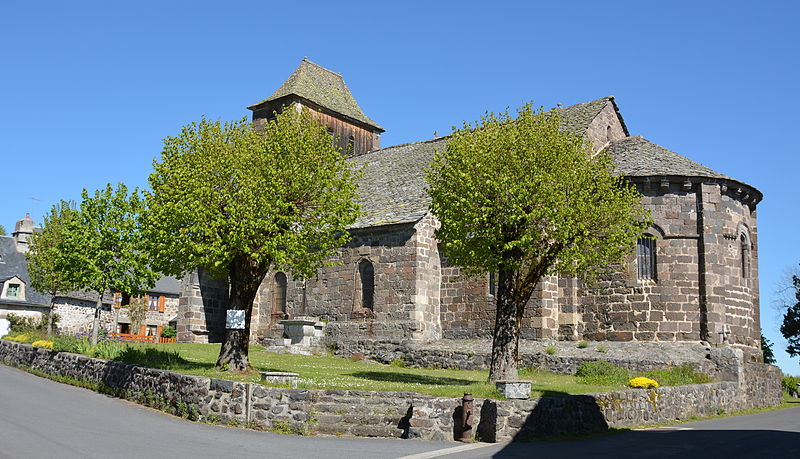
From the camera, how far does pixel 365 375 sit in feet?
75.2

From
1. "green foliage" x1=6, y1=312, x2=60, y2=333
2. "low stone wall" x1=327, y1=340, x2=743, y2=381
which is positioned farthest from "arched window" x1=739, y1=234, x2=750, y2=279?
"green foliage" x1=6, y1=312, x2=60, y2=333

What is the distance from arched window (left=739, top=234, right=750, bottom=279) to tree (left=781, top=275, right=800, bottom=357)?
2693 centimetres

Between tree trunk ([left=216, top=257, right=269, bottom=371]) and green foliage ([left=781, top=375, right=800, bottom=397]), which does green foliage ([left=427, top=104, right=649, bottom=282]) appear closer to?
tree trunk ([left=216, top=257, right=269, bottom=371])

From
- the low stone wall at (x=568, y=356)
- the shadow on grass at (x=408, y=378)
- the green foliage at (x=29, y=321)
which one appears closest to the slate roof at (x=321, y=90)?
the green foliage at (x=29, y=321)

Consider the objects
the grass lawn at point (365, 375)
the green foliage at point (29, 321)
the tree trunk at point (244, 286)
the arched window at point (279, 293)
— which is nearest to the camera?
the grass lawn at point (365, 375)

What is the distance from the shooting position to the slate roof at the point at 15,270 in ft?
168

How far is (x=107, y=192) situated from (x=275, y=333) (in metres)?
10.4

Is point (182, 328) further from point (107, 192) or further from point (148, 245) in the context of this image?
point (148, 245)

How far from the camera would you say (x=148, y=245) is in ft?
74.7

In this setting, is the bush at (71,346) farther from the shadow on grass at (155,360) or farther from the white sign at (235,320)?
the white sign at (235,320)

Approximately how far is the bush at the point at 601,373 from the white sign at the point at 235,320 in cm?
1100

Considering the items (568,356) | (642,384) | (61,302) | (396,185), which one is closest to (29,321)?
(61,302)

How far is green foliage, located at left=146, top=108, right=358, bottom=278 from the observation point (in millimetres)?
19656

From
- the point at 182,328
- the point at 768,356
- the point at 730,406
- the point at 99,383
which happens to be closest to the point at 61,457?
the point at 99,383
